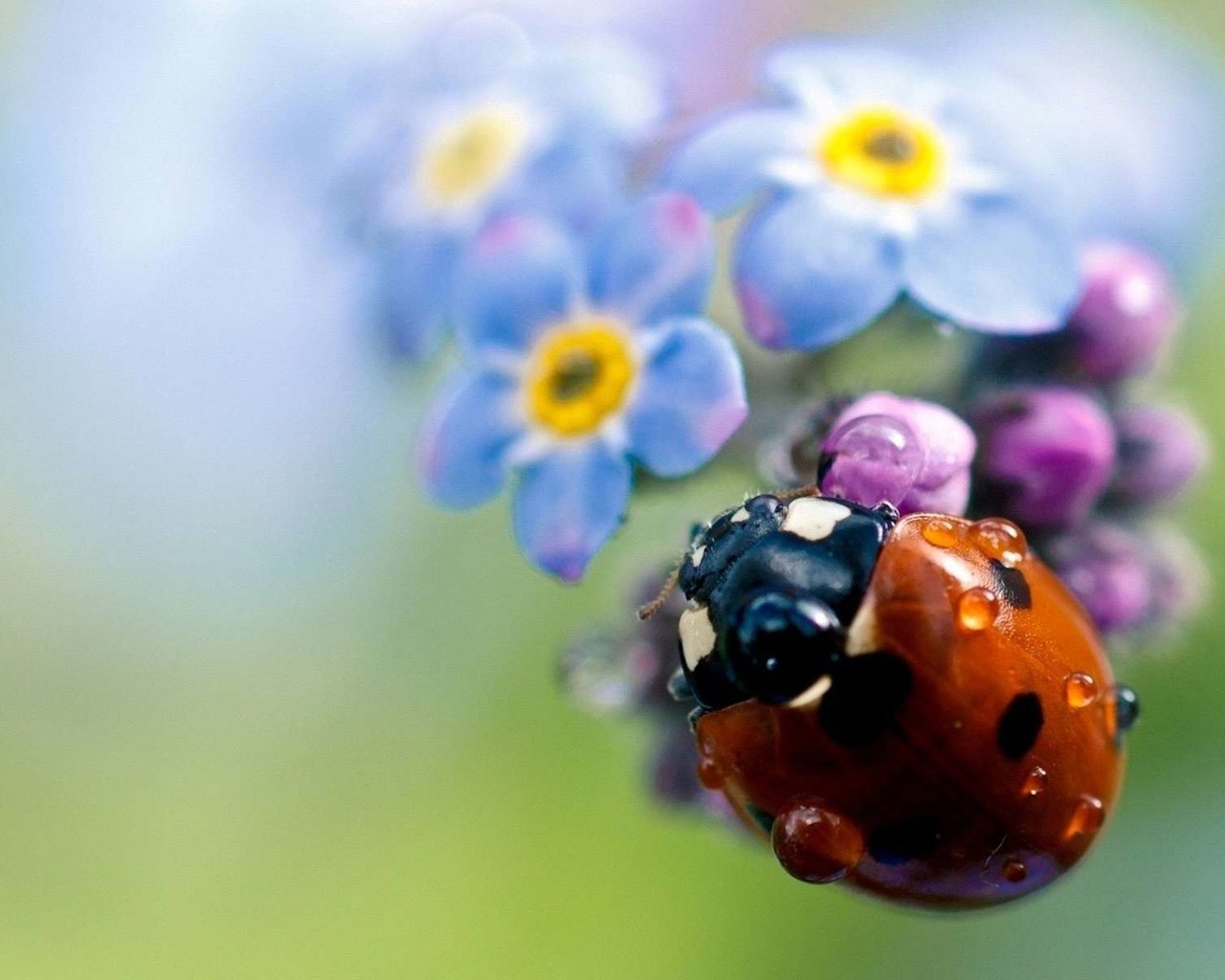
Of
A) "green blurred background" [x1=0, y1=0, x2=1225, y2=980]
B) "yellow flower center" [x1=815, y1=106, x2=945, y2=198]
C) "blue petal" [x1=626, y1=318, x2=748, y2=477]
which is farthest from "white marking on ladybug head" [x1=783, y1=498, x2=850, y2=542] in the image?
"green blurred background" [x1=0, y1=0, x2=1225, y2=980]

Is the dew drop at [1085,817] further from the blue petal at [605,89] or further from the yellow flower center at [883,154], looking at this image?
the blue petal at [605,89]

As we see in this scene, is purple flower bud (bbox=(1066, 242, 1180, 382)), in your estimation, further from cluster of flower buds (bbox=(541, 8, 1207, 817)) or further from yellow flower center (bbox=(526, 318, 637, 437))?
yellow flower center (bbox=(526, 318, 637, 437))

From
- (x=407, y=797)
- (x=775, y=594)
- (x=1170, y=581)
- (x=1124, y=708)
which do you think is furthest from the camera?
(x=407, y=797)

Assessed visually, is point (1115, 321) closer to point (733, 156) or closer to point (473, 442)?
point (733, 156)

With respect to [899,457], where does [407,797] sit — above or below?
above

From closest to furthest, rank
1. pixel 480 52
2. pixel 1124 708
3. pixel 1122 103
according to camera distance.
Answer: pixel 1124 708, pixel 480 52, pixel 1122 103

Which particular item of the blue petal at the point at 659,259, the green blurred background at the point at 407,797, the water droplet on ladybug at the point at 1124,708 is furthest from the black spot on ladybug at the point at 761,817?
Answer: the green blurred background at the point at 407,797

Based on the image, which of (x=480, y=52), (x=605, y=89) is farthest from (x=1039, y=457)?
(x=480, y=52)

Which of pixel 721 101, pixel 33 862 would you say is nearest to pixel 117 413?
pixel 33 862
